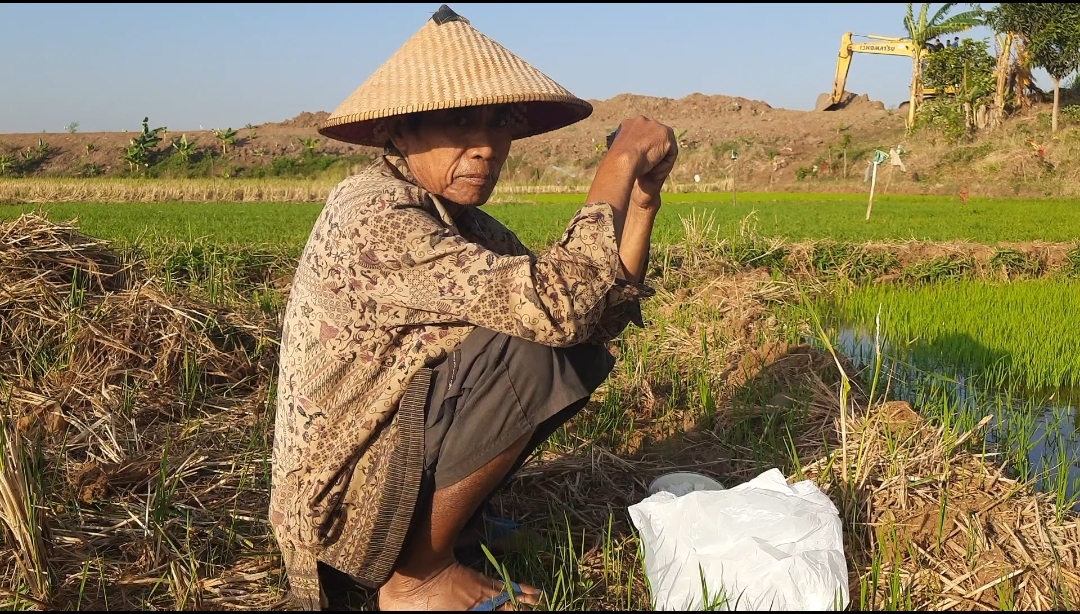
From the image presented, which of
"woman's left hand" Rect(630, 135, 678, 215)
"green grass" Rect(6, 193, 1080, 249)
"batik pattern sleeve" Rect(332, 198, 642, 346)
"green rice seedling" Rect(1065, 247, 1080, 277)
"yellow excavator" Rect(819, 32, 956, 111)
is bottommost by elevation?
"green rice seedling" Rect(1065, 247, 1080, 277)

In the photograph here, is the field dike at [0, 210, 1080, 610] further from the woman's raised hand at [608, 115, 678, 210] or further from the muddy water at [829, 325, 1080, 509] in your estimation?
the woman's raised hand at [608, 115, 678, 210]

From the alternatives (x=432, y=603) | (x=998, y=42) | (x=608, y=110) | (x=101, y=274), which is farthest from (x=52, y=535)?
(x=608, y=110)

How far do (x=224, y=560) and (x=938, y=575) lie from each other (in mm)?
1546

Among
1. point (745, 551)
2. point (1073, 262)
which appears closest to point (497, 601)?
point (745, 551)

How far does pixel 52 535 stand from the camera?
179cm

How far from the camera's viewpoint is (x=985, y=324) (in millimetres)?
3828

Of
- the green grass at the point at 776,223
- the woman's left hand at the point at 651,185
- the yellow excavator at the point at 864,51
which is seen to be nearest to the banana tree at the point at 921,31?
the yellow excavator at the point at 864,51

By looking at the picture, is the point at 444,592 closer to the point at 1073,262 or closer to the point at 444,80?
the point at 444,80

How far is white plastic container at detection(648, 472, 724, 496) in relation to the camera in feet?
6.34

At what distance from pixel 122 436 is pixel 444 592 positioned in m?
1.32

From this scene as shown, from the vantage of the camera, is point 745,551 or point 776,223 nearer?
point 745,551

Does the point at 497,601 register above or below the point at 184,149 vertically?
below

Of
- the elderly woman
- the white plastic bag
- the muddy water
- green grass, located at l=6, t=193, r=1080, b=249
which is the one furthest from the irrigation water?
green grass, located at l=6, t=193, r=1080, b=249

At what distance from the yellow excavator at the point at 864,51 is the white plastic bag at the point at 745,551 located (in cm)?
2390
